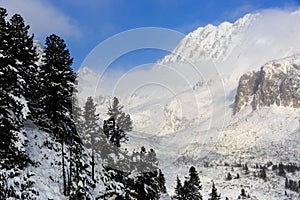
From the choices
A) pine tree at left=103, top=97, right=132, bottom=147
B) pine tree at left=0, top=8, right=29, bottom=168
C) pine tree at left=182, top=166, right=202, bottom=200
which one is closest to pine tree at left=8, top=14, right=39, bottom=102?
pine tree at left=0, top=8, right=29, bottom=168

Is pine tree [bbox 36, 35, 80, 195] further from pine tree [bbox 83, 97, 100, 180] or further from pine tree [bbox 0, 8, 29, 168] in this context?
pine tree [bbox 83, 97, 100, 180]

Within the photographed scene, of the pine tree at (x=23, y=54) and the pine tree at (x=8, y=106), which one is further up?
the pine tree at (x=23, y=54)

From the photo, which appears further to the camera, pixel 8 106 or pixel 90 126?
pixel 90 126

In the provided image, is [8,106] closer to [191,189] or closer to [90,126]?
[90,126]

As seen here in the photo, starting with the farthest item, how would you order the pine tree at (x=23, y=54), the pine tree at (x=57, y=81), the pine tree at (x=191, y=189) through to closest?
the pine tree at (x=191, y=189) < the pine tree at (x=57, y=81) < the pine tree at (x=23, y=54)

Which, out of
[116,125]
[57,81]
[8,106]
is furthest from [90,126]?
[8,106]

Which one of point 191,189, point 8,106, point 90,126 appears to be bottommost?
point 191,189

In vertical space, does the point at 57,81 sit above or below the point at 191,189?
above

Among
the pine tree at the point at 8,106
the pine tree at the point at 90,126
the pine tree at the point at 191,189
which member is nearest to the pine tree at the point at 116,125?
the pine tree at the point at 90,126

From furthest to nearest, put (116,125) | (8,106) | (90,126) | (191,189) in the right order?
(191,189) < (90,126) < (116,125) < (8,106)

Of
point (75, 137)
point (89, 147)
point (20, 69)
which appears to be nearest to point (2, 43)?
point (20, 69)

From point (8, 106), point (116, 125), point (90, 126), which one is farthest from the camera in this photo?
point (90, 126)

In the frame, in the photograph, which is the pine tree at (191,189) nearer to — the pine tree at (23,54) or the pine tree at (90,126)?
the pine tree at (90,126)

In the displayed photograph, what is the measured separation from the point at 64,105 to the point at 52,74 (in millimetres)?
3953
